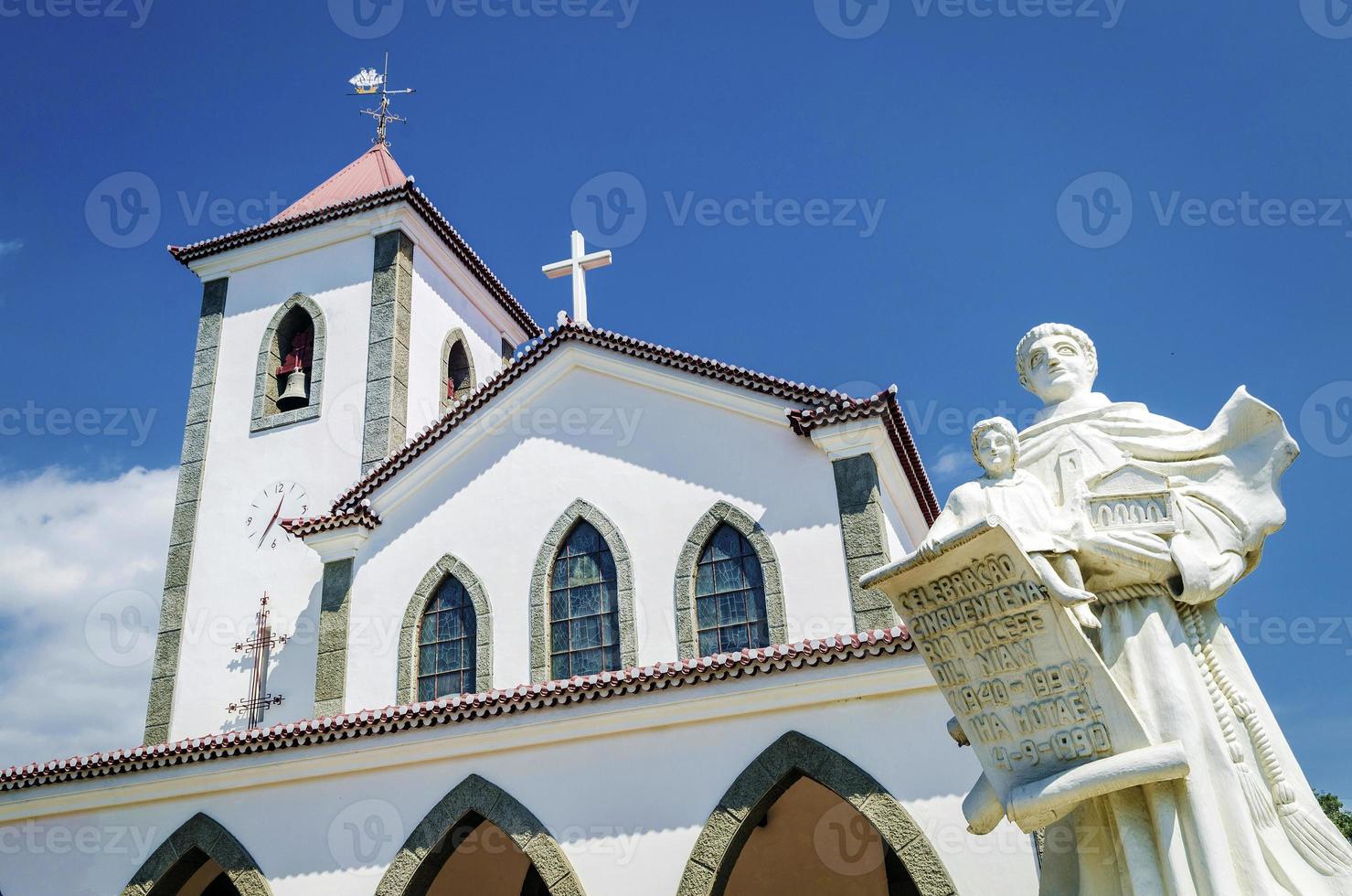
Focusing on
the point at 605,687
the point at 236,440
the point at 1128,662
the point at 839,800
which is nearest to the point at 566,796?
the point at 605,687

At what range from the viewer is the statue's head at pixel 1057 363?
4.50 m

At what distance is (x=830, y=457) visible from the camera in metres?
13.1

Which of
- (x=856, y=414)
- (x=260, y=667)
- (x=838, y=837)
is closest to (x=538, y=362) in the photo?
(x=856, y=414)

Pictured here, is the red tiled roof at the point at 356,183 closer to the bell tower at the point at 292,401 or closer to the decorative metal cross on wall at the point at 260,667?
the bell tower at the point at 292,401

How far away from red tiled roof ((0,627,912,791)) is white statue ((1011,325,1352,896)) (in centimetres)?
624

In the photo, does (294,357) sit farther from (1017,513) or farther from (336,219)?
(1017,513)

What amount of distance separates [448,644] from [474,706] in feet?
9.11

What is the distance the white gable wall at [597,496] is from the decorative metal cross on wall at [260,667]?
2.01 m

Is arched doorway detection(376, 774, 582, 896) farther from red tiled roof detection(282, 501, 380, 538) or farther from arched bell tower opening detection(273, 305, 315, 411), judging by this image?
arched bell tower opening detection(273, 305, 315, 411)

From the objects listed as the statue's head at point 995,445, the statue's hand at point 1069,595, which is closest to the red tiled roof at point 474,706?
the statue's head at point 995,445

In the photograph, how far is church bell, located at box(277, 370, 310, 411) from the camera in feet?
59.0

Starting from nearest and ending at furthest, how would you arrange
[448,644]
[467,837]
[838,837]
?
[467,837] < [838,837] < [448,644]

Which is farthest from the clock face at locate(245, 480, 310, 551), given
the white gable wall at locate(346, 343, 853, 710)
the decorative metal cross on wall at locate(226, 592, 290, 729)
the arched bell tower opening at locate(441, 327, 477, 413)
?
the arched bell tower opening at locate(441, 327, 477, 413)

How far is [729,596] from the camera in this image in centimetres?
1302
